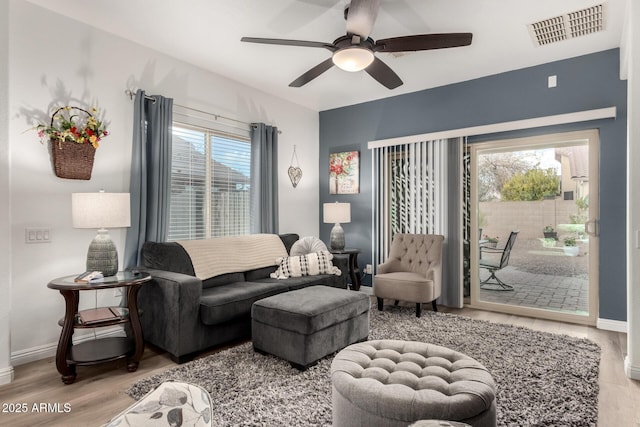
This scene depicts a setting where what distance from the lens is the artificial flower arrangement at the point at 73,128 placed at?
2803mm

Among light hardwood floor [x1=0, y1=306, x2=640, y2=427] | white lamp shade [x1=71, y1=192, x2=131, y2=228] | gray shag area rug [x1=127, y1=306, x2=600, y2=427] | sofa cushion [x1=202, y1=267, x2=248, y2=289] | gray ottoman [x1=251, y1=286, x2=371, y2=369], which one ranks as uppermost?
white lamp shade [x1=71, y1=192, x2=131, y2=228]

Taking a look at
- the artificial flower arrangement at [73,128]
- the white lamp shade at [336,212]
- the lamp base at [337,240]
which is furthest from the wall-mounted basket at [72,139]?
the lamp base at [337,240]

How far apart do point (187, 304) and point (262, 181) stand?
7.01 ft

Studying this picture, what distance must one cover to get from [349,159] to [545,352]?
11.3 ft

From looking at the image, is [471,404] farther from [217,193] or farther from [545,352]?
[217,193]

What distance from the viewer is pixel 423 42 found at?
250cm

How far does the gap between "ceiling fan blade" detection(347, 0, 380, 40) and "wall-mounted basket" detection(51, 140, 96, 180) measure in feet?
7.68

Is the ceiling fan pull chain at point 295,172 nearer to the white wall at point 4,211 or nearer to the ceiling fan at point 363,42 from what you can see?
the ceiling fan at point 363,42

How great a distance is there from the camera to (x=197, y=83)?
3957 millimetres

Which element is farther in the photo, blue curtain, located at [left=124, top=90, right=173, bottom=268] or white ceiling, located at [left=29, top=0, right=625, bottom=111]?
blue curtain, located at [left=124, top=90, right=173, bottom=268]

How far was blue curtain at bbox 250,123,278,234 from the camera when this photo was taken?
4.52 meters

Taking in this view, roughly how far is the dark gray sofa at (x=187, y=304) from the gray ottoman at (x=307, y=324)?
31 cm

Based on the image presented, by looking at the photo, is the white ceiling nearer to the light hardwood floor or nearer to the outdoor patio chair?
the outdoor patio chair

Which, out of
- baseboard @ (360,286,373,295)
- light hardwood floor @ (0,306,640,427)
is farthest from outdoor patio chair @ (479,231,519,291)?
baseboard @ (360,286,373,295)
